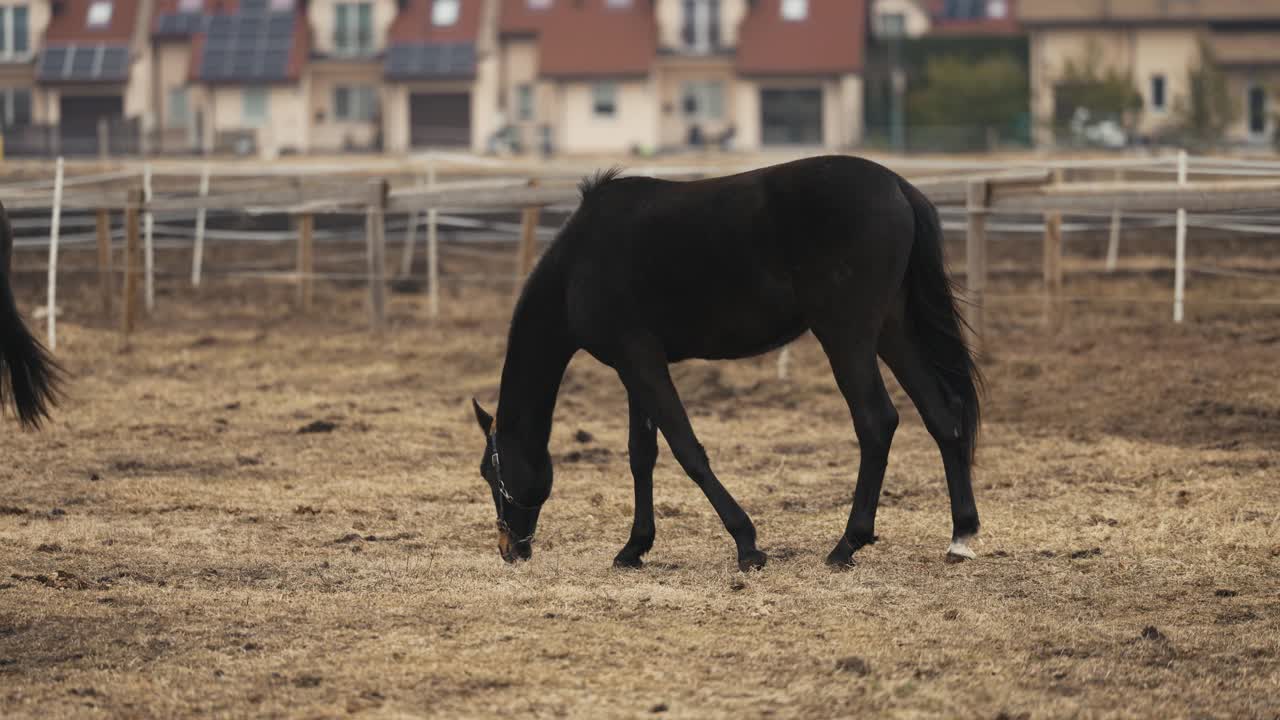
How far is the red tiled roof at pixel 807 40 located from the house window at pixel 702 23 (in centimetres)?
101

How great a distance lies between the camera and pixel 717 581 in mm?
5797

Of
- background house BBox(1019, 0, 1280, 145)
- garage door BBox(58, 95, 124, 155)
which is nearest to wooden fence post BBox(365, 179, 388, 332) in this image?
background house BBox(1019, 0, 1280, 145)

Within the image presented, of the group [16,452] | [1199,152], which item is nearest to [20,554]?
[16,452]

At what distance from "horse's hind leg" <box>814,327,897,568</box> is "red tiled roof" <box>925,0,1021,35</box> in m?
47.2

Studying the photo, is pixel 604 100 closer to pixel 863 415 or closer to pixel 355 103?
pixel 355 103

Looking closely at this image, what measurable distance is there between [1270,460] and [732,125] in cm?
4028

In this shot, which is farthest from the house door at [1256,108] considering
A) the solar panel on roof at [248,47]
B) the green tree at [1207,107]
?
the solar panel on roof at [248,47]

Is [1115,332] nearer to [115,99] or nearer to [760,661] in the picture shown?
[760,661]

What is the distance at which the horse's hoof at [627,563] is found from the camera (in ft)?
20.1

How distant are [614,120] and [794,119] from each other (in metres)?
5.32

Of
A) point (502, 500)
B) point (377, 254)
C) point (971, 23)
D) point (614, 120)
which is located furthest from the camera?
point (971, 23)

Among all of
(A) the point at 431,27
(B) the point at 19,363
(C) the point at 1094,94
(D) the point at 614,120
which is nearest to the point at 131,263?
(B) the point at 19,363

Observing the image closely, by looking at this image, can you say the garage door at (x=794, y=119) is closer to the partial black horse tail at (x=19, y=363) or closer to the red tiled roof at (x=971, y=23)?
the red tiled roof at (x=971, y=23)

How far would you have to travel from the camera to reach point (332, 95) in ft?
162
